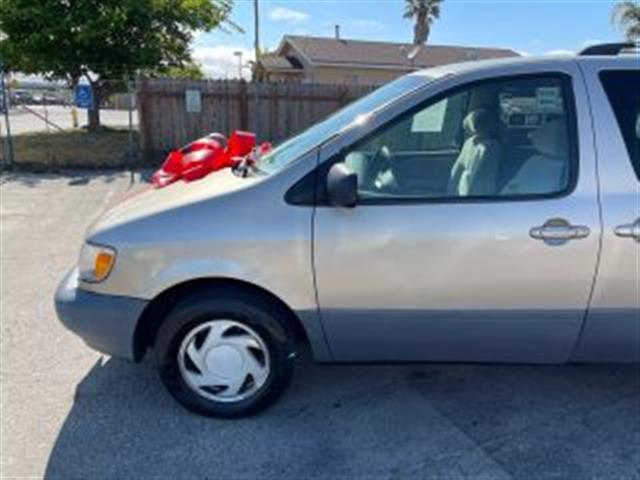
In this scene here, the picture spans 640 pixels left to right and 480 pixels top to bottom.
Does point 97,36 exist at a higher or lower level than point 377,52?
lower

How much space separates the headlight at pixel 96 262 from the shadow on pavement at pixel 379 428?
746 millimetres

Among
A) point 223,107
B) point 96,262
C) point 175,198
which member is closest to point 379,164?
point 175,198

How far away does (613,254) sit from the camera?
10.4 feet

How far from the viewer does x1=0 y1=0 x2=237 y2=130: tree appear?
15.0m

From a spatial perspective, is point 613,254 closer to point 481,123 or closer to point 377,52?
point 481,123

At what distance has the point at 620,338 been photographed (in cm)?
333

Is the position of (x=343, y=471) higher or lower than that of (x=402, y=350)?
lower

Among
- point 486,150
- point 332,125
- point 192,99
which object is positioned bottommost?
point 486,150

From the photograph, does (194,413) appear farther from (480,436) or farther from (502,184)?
(502,184)

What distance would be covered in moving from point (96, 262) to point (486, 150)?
78.1 inches

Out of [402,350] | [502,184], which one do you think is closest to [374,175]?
[502,184]

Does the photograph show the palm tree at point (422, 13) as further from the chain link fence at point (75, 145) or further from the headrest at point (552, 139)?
the headrest at point (552, 139)

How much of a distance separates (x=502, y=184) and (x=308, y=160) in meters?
0.92

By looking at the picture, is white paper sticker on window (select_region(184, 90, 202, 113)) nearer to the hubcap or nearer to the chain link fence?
the chain link fence
